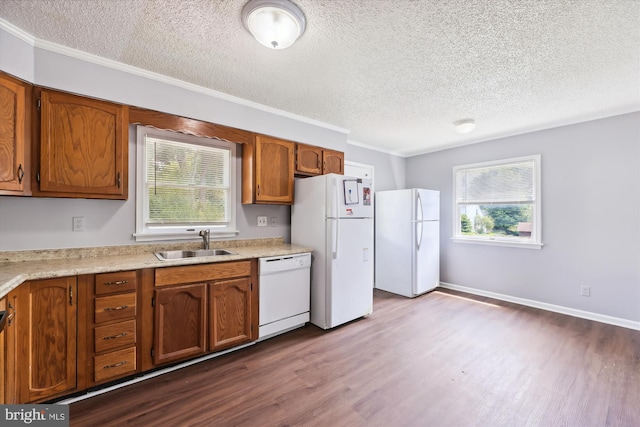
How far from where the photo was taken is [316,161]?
3.44 m

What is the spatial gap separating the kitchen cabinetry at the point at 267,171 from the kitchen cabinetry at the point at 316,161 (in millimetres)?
120

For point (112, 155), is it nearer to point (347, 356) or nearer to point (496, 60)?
point (347, 356)

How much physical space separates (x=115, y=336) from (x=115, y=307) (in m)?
0.20

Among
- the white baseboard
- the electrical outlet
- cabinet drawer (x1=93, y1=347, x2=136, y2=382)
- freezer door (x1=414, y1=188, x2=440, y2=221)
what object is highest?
freezer door (x1=414, y1=188, x2=440, y2=221)

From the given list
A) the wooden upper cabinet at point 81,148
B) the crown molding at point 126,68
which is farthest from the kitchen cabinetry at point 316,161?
the wooden upper cabinet at point 81,148

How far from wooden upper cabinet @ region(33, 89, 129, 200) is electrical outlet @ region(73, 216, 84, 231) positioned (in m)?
0.26

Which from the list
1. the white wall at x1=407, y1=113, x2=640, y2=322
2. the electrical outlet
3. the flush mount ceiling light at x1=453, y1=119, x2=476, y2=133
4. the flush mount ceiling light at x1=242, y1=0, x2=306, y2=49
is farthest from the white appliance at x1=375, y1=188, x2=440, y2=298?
the electrical outlet

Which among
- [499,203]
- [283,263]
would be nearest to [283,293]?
[283,263]

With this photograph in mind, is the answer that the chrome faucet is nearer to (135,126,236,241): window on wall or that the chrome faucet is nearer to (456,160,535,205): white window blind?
(135,126,236,241): window on wall

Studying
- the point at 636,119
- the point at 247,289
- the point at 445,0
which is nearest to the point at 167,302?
the point at 247,289

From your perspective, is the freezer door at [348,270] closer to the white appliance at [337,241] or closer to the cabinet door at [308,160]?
the white appliance at [337,241]

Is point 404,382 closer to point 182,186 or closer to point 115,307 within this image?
point 115,307

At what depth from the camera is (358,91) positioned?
2646mm

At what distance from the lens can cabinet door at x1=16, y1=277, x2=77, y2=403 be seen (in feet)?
5.25
